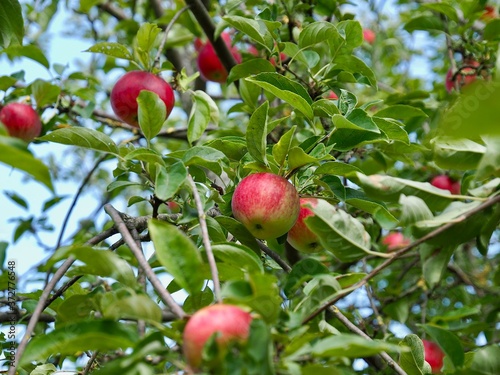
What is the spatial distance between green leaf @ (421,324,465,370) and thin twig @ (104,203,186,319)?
1.52ft

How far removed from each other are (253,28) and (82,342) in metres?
1.07

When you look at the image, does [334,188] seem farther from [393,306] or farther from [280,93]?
[393,306]

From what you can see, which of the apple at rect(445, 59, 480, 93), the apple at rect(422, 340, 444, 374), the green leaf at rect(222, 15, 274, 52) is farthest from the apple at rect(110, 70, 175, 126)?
the apple at rect(422, 340, 444, 374)

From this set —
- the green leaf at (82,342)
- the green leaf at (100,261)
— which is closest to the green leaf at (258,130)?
the green leaf at (100,261)

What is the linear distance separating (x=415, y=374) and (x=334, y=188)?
0.40 metres

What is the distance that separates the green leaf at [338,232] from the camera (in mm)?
930

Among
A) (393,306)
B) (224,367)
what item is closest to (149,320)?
(224,367)

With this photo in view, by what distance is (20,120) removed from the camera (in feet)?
7.09

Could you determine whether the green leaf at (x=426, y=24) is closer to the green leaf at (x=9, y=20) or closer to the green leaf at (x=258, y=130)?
the green leaf at (x=258, y=130)

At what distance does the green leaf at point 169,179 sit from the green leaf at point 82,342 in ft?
0.89

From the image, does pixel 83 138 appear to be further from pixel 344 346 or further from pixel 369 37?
pixel 369 37

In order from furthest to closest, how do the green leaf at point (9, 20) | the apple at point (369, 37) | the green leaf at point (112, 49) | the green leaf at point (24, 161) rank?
the apple at point (369, 37)
the green leaf at point (112, 49)
the green leaf at point (9, 20)
the green leaf at point (24, 161)

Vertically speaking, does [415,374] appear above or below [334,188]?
below

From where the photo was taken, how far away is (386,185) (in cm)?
95
